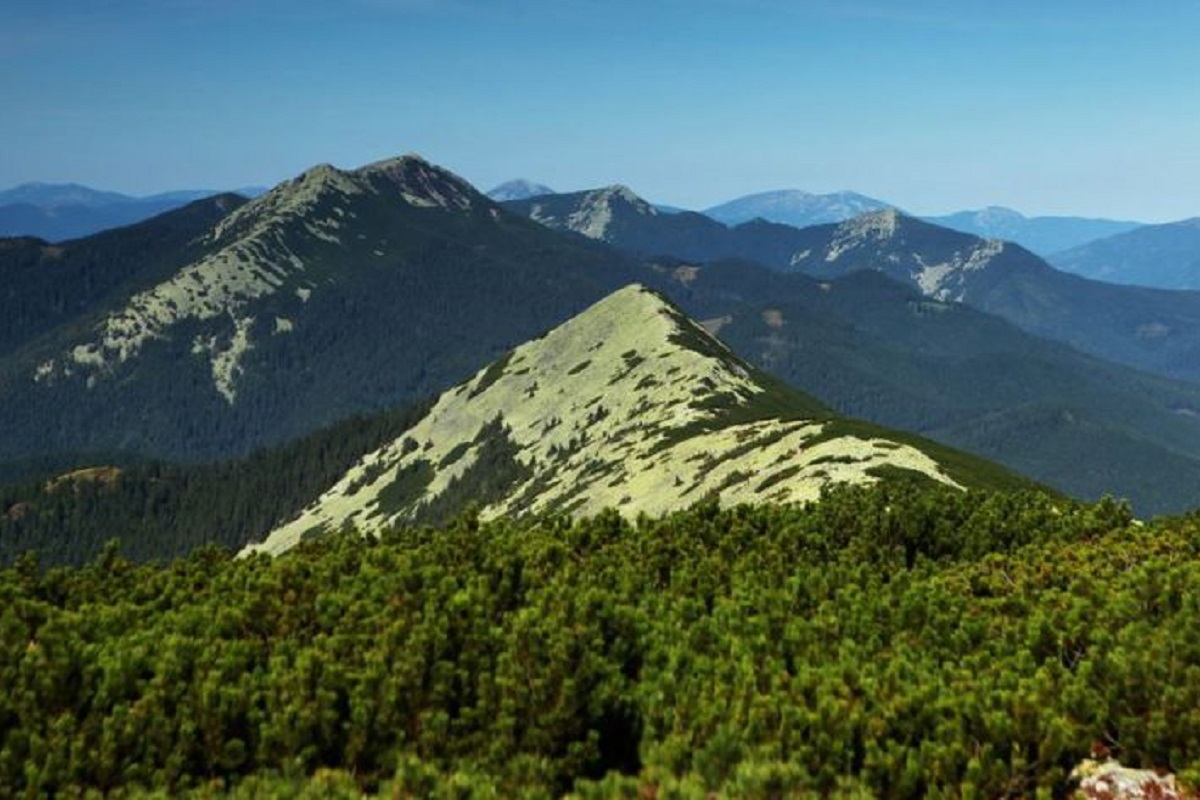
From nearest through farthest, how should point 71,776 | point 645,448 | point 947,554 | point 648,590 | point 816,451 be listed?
point 71,776, point 648,590, point 947,554, point 816,451, point 645,448

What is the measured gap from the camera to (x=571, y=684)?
18578mm

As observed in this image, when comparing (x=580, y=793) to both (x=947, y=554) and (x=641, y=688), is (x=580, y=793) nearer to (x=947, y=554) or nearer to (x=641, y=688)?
(x=641, y=688)

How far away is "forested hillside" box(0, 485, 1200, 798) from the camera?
16.5 metres

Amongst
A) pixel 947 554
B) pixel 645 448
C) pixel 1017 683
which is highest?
pixel 1017 683

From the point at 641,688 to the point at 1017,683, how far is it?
7.41 meters

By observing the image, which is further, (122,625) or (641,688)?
(122,625)

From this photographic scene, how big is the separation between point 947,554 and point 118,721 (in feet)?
100

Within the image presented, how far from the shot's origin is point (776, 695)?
60.0ft

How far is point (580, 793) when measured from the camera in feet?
49.9

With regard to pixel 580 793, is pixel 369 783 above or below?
below

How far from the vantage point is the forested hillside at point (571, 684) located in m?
16.5

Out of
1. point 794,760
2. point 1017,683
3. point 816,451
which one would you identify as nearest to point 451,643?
point 794,760

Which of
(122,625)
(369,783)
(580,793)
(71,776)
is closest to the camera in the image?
(580,793)

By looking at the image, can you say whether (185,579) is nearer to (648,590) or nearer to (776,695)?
(648,590)
